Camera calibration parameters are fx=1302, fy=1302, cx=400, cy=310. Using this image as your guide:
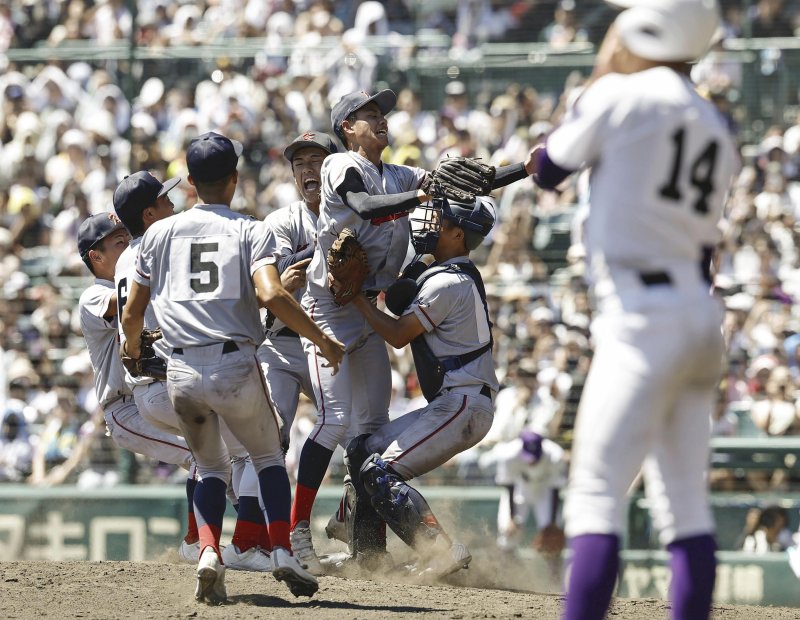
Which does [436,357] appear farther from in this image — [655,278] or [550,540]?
[550,540]

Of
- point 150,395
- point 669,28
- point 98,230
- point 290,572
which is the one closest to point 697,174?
point 669,28

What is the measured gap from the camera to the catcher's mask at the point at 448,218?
20.6 ft

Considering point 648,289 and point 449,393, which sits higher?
point 648,289

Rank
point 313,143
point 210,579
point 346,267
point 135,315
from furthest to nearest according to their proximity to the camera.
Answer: point 313,143, point 346,267, point 135,315, point 210,579

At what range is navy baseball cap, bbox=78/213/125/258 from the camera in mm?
6766

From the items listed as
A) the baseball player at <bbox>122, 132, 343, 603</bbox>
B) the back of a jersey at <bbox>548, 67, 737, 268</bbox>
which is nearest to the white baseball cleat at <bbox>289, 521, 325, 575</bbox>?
the baseball player at <bbox>122, 132, 343, 603</bbox>

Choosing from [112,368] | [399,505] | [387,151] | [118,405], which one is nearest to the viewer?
[399,505]

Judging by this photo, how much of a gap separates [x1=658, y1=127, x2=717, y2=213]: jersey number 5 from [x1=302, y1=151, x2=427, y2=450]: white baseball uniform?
266cm

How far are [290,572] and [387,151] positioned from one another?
26.1ft

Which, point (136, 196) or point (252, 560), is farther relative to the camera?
point (136, 196)

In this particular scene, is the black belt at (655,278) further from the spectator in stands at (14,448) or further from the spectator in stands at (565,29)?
the spectator in stands at (565,29)

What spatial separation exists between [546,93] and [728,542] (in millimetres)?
5608

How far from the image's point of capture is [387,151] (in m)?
12.8

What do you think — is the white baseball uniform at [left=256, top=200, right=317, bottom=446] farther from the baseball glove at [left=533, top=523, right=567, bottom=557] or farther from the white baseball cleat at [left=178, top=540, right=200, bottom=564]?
the baseball glove at [left=533, top=523, right=567, bottom=557]
